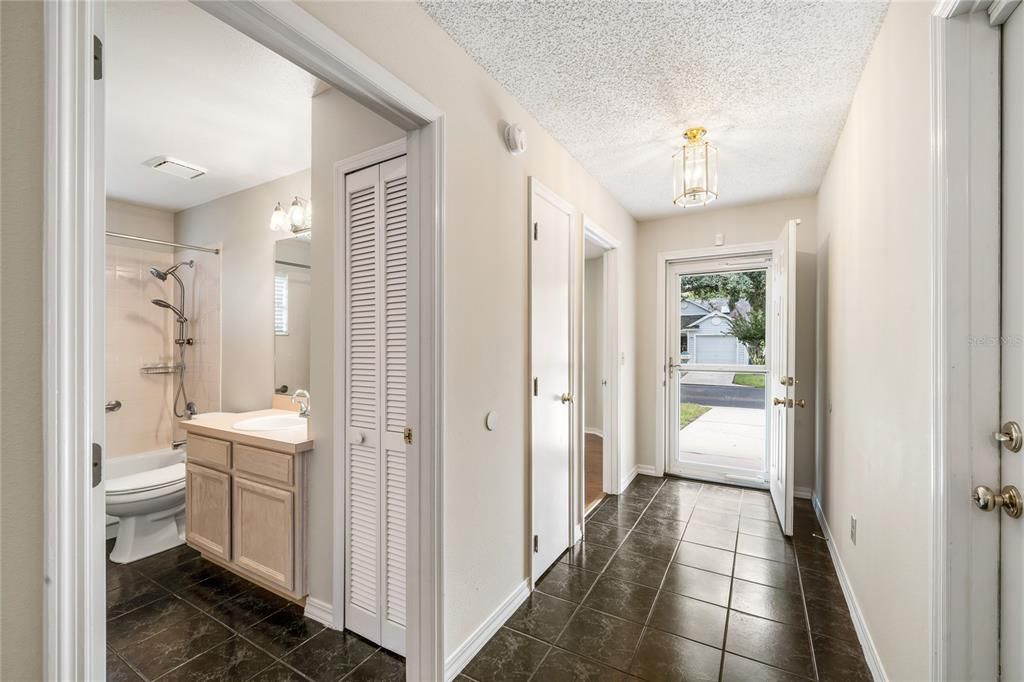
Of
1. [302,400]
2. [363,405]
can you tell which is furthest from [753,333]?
[302,400]

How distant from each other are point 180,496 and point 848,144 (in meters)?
4.41

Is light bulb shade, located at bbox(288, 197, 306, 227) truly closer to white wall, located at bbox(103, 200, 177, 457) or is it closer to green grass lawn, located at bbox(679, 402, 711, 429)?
white wall, located at bbox(103, 200, 177, 457)

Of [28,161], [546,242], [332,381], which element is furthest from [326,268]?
[28,161]

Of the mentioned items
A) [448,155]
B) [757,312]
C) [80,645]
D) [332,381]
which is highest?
[448,155]

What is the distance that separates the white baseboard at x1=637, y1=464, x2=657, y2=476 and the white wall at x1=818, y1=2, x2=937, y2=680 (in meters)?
1.82

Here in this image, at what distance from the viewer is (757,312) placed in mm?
3953

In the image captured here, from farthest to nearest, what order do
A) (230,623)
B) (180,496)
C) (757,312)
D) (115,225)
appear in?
(757,312), (115,225), (180,496), (230,623)

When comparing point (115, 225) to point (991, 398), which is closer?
point (991, 398)

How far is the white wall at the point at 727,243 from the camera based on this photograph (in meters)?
3.54

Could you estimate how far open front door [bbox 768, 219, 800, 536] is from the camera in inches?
111

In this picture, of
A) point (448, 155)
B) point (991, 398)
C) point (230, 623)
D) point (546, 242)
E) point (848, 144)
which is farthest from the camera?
point (546, 242)

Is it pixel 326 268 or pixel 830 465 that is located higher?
pixel 326 268

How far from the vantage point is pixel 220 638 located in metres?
1.89

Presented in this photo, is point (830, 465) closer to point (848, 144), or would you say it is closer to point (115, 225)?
point (848, 144)
